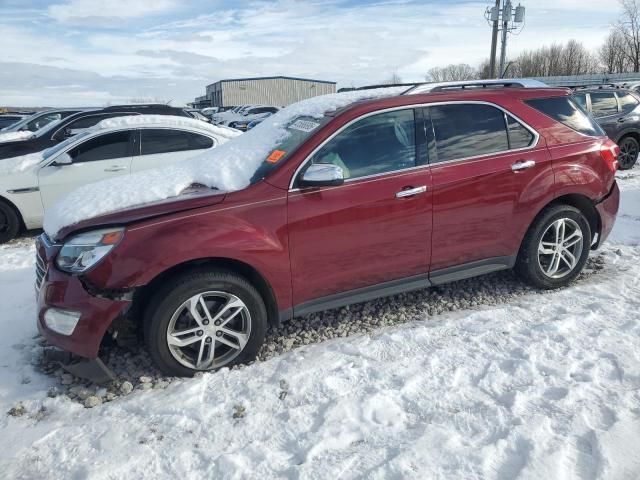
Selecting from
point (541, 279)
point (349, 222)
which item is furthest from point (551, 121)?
point (349, 222)

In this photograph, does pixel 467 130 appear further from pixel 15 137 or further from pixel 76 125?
pixel 76 125

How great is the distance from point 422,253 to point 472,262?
51 centimetres

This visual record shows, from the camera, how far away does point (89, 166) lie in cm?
680

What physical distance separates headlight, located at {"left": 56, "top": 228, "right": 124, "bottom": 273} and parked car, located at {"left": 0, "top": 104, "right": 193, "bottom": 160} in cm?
505

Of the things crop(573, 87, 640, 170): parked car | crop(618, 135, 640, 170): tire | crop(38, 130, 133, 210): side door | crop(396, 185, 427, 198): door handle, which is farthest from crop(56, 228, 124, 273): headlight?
crop(618, 135, 640, 170): tire

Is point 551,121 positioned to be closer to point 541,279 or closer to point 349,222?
point 541,279

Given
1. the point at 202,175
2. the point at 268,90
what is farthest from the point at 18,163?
the point at 268,90

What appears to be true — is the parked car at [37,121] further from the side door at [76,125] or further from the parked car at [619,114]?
the parked car at [619,114]

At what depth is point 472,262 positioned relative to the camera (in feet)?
13.0

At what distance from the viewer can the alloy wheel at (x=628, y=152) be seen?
10.5m

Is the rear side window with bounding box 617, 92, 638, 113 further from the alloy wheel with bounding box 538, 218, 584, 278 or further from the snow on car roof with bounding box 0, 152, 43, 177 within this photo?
the snow on car roof with bounding box 0, 152, 43, 177

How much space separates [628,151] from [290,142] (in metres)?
9.71

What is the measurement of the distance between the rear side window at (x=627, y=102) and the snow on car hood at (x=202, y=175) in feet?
28.4

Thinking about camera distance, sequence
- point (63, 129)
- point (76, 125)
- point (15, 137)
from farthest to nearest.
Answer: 1. point (76, 125)
2. point (63, 129)
3. point (15, 137)
